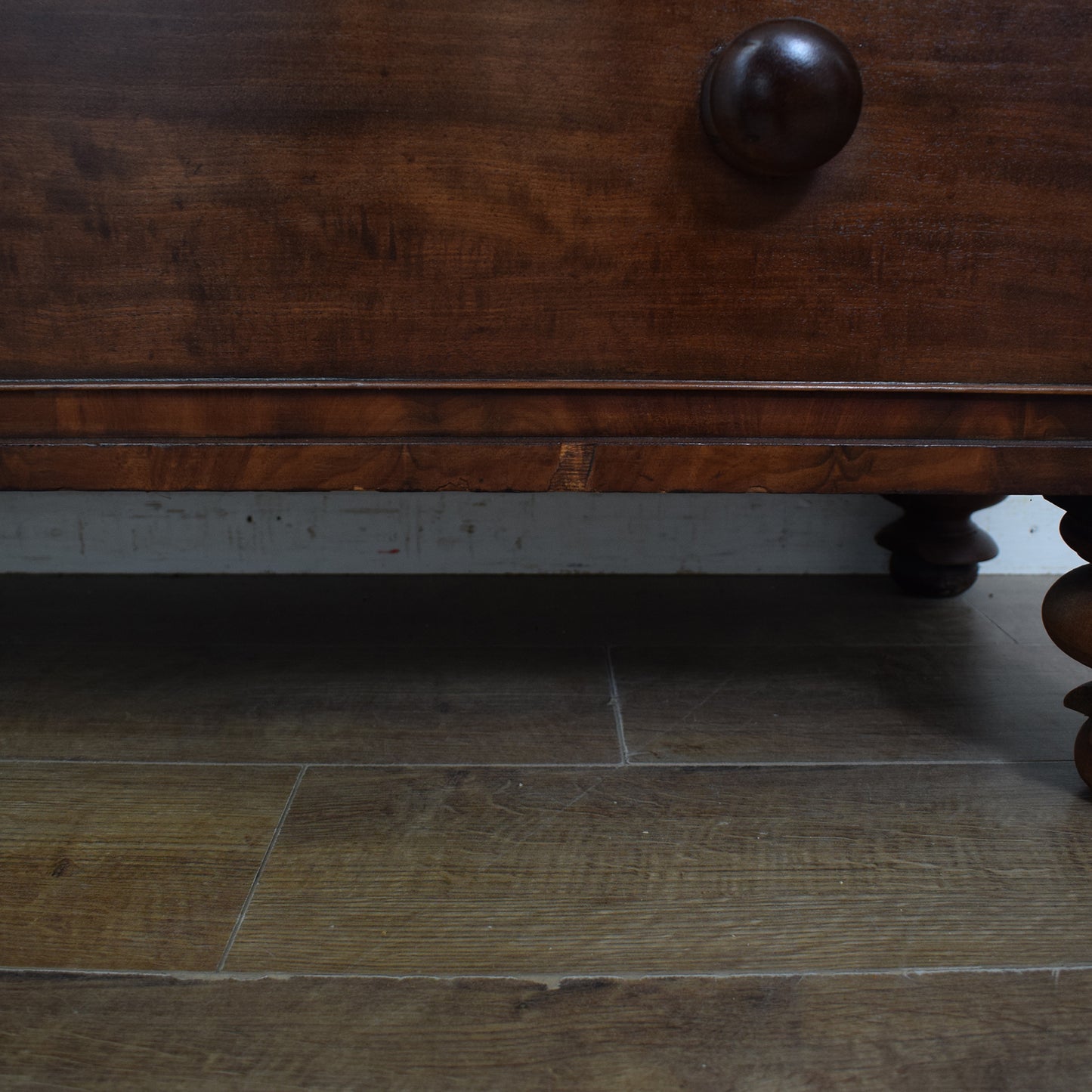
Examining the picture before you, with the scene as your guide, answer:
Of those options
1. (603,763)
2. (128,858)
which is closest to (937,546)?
(603,763)

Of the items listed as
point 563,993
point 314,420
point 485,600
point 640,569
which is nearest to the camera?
point 563,993

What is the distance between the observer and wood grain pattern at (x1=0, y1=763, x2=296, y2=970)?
52 centimetres

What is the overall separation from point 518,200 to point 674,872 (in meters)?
0.42

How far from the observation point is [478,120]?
0.54 m

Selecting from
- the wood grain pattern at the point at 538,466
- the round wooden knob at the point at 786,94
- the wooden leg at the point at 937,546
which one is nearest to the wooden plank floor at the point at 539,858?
the wooden leg at the point at 937,546

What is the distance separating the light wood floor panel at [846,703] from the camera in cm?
75

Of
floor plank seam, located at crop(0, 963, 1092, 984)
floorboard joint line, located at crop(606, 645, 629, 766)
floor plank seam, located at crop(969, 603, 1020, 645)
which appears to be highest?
floor plank seam, located at crop(0, 963, 1092, 984)

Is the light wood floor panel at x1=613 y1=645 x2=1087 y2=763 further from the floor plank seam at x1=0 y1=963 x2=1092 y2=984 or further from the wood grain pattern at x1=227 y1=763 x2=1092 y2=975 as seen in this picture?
the floor plank seam at x1=0 y1=963 x2=1092 y2=984

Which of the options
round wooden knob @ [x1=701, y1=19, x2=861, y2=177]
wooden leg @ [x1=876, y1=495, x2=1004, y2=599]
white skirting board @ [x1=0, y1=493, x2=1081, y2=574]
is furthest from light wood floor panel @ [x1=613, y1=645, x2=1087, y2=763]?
round wooden knob @ [x1=701, y1=19, x2=861, y2=177]

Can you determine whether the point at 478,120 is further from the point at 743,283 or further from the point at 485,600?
the point at 485,600

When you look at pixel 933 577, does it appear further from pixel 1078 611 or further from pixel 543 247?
pixel 543 247

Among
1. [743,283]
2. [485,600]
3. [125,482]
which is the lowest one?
[485,600]

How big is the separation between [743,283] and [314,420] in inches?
10.9

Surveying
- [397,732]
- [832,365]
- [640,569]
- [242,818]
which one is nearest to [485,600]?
[640,569]
